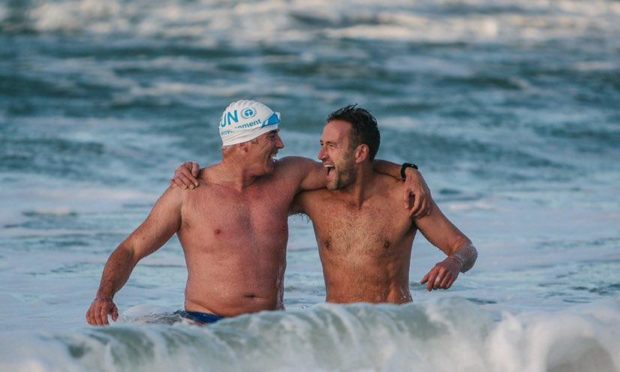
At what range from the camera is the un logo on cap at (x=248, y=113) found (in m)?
7.09

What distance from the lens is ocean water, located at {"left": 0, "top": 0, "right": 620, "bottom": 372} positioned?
6.53 m

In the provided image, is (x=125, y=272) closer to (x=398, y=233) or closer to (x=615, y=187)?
(x=398, y=233)

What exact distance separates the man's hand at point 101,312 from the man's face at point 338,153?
133 cm

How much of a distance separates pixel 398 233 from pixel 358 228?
211 mm

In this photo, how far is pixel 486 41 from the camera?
997 inches

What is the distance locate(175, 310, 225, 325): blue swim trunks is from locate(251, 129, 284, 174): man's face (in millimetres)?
776

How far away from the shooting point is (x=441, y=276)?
6.54 metres

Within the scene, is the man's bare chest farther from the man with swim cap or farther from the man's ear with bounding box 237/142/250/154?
the man's ear with bounding box 237/142/250/154

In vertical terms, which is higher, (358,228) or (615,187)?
(358,228)

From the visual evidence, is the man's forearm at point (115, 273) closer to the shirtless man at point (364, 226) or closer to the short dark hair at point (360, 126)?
the shirtless man at point (364, 226)

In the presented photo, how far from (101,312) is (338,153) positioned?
1.46m

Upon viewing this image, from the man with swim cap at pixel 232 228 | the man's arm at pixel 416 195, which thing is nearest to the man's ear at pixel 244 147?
the man with swim cap at pixel 232 228

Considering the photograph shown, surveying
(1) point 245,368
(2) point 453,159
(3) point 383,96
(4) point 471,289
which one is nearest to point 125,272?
(1) point 245,368

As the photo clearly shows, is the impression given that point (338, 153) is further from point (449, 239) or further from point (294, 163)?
point (449, 239)
